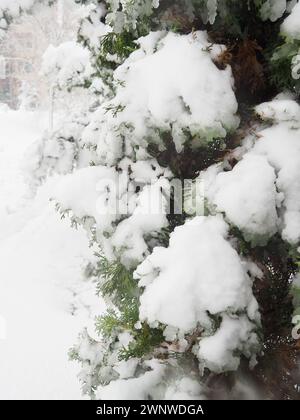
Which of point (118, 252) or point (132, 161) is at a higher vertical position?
point (132, 161)

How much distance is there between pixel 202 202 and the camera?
7.88 feet

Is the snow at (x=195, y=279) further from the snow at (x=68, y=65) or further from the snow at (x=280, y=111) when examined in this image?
the snow at (x=68, y=65)

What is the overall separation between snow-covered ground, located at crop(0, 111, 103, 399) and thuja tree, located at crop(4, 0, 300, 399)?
2122 millimetres

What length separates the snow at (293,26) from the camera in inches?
88.0

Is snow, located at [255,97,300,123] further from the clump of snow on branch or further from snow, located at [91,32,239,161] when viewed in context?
the clump of snow on branch

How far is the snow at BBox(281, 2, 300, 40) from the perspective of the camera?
2234 millimetres

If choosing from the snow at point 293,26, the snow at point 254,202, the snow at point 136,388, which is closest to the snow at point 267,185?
the snow at point 254,202

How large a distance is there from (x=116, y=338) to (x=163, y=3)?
228 cm

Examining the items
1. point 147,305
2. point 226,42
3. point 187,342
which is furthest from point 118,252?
point 226,42

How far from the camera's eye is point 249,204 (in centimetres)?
216

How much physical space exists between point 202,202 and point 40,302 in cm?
633

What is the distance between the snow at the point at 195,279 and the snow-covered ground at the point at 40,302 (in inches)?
102

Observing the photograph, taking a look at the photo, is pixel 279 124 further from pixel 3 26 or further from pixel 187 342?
pixel 3 26

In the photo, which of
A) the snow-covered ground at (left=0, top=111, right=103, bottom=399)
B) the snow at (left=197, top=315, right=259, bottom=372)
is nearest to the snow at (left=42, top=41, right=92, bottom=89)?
the snow-covered ground at (left=0, top=111, right=103, bottom=399)
